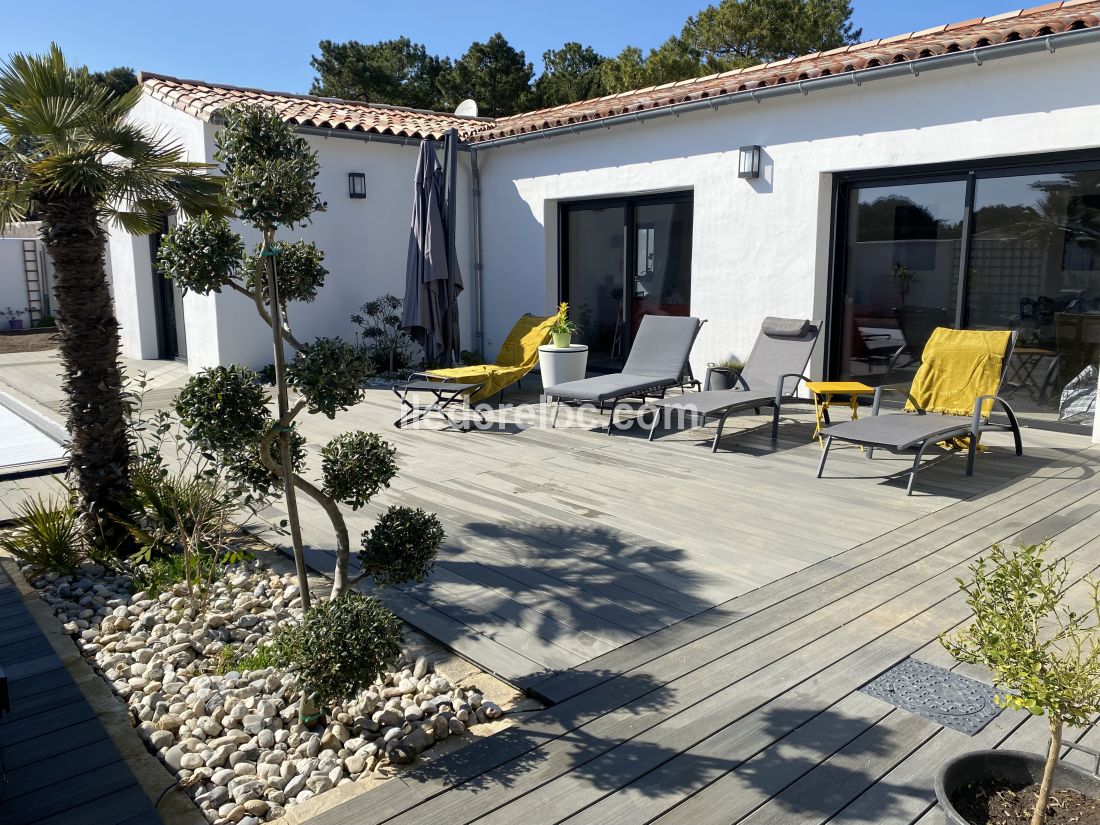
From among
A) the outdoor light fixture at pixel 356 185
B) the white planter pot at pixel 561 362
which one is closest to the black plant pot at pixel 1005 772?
the white planter pot at pixel 561 362

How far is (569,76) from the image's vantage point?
78.2 ft

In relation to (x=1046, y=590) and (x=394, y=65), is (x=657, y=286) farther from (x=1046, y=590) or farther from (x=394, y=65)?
(x=394, y=65)

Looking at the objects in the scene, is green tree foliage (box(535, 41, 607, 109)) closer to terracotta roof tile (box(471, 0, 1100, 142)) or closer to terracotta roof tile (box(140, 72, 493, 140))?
terracotta roof tile (box(140, 72, 493, 140))

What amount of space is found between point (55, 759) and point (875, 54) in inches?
307

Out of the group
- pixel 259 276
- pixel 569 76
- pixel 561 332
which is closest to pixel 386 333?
pixel 561 332

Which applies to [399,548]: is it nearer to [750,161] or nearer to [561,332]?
[561,332]

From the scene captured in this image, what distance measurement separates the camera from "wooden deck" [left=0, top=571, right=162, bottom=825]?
2.25m

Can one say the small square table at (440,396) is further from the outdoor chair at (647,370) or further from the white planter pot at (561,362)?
the white planter pot at (561,362)

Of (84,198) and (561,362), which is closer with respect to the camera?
(84,198)

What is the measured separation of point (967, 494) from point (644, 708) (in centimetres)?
340

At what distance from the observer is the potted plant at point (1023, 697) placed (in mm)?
1819

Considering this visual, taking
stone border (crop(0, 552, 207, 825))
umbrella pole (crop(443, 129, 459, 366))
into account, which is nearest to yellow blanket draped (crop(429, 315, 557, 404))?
umbrella pole (crop(443, 129, 459, 366))

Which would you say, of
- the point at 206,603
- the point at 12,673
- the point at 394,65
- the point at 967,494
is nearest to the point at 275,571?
the point at 206,603

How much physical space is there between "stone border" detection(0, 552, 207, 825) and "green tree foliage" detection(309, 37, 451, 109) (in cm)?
2415
